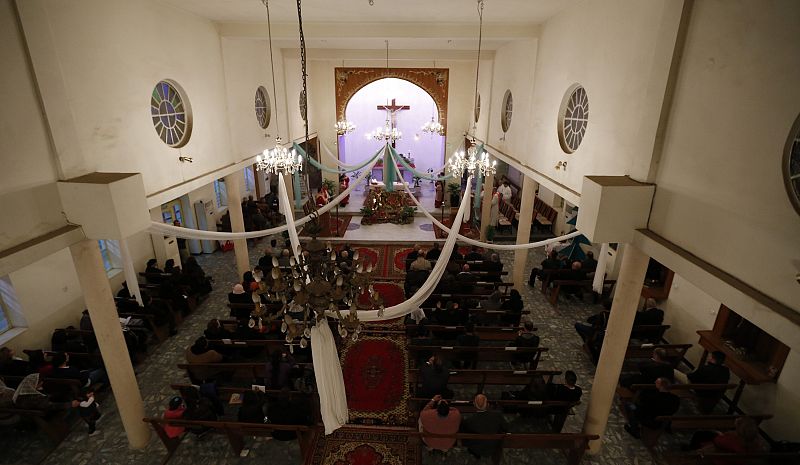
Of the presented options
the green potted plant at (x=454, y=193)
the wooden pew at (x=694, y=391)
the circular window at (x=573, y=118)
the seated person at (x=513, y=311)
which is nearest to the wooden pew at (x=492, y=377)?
the wooden pew at (x=694, y=391)

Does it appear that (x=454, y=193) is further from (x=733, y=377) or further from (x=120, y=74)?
(x=120, y=74)

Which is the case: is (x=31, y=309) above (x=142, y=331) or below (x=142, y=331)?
above

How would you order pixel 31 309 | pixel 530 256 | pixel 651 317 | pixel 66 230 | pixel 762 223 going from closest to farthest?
pixel 762 223 → pixel 66 230 → pixel 31 309 → pixel 651 317 → pixel 530 256

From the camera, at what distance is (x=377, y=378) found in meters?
7.60

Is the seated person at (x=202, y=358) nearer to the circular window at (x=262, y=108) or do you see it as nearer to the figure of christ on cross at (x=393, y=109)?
the circular window at (x=262, y=108)

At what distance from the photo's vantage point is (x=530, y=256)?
13.0 metres

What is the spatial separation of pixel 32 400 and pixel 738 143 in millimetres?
9288

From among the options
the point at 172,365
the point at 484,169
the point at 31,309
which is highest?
the point at 484,169

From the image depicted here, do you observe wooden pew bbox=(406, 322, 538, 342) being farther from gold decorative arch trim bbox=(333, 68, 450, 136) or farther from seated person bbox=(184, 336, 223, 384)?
gold decorative arch trim bbox=(333, 68, 450, 136)

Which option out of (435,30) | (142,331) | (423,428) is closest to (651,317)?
(423,428)

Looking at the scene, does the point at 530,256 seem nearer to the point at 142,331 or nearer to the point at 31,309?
the point at 142,331

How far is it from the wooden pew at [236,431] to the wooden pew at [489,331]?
2978 mm

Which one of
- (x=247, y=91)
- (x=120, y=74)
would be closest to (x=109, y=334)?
(x=120, y=74)

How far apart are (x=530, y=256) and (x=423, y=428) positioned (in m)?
8.45
